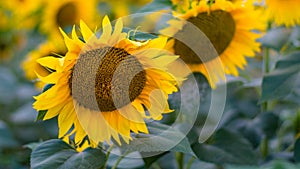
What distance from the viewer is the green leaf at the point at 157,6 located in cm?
114

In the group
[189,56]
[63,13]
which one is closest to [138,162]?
[189,56]

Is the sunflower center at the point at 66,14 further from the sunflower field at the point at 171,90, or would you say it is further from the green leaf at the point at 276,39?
the green leaf at the point at 276,39

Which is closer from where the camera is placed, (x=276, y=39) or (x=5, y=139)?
(x=276, y=39)

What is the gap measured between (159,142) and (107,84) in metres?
0.12

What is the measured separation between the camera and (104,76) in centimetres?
95

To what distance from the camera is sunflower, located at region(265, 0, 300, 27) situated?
4.77 feet

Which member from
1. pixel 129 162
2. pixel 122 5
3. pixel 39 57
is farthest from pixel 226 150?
pixel 122 5

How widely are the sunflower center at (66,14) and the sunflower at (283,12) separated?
0.88 meters

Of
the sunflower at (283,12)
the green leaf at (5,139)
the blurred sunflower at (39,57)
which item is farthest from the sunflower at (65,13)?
the sunflower at (283,12)

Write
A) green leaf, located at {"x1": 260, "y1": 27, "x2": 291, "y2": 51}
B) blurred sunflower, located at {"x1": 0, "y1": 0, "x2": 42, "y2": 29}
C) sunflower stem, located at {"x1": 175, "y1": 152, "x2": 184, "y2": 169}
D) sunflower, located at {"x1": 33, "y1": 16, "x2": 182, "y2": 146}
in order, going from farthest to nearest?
blurred sunflower, located at {"x1": 0, "y1": 0, "x2": 42, "y2": 29} → green leaf, located at {"x1": 260, "y1": 27, "x2": 291, "y2": 51} → sunflower stem, located at {"x1": 175, "y1": 152, "x2": 184, "y2": 169} → sunflower, located at {"x1": 33, "y1": 16, "x2": 182, "y2": 146}

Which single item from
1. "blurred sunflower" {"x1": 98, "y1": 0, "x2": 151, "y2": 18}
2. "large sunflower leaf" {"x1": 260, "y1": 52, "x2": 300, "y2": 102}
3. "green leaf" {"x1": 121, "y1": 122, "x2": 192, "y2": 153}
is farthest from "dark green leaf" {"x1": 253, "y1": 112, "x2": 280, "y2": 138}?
"blurred sunflower" {"x1": 98, "y1": 0, "x2": 151, "y2": 18}

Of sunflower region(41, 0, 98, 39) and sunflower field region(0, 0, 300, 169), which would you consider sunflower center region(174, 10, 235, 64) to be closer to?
sunflower field region(0, 0, 300, 169)

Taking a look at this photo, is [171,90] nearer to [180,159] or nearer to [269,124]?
[180,159]

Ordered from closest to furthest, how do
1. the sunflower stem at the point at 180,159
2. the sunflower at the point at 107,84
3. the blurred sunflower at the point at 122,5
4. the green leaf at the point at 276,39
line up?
the sunflower at the point at 107,84 → the sunflower stem at the point at 180,159 → the green leaf at the point at 276,39 → the blurred sunflower at the point at 122,5
